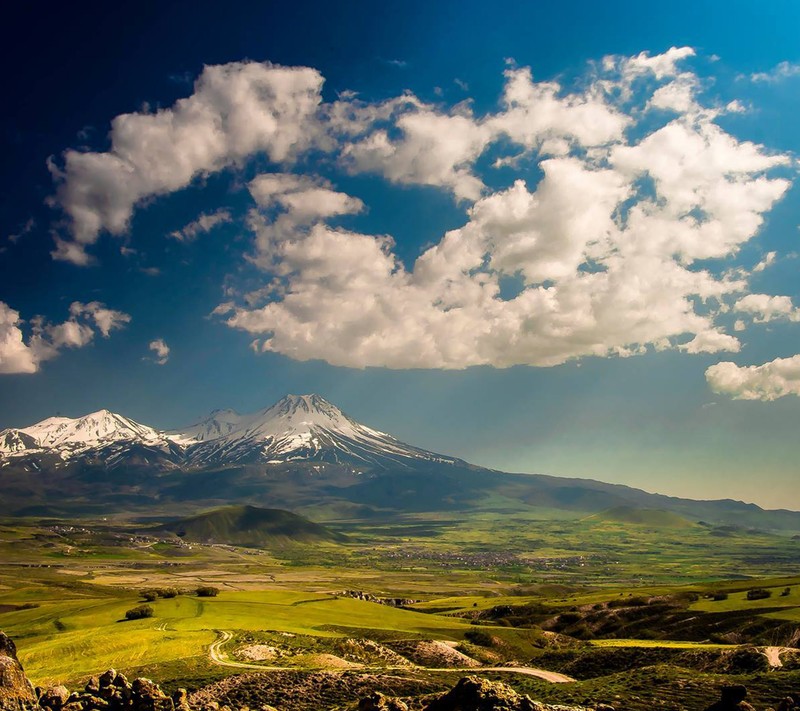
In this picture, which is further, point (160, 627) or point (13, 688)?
point (160, 627)

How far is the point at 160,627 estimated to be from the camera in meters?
81.4

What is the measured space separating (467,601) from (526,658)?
304 ft

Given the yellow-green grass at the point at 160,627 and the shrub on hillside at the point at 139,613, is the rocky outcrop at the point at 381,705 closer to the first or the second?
the yellow-green grass at the point at 160,627

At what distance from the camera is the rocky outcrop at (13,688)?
2717 cm

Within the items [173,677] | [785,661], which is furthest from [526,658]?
[173,677]

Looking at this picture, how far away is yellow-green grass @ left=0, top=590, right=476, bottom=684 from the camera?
63.7 m

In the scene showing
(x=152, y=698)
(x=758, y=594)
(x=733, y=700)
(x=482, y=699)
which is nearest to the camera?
(x=482, y=699)

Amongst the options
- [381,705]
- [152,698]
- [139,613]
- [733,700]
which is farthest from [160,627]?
[733,700]

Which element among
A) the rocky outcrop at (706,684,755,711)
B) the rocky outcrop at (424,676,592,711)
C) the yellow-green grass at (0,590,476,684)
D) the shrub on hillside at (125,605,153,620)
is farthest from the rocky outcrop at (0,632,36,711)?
the shrub on hillside at (125,605,153,620)

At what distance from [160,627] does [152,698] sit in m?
56.7

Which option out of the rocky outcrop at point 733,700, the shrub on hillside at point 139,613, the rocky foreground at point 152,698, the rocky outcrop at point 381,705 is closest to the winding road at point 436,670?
the rocky foreground at point 152,698

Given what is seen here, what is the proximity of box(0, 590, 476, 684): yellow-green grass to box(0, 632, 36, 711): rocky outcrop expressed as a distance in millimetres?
30611

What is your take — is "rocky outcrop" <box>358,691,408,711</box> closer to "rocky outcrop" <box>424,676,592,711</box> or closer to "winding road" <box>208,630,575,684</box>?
"rocky outcrop" <box>424,676,592,711</box>

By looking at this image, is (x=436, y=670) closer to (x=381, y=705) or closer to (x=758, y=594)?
(x=381, y=705)
